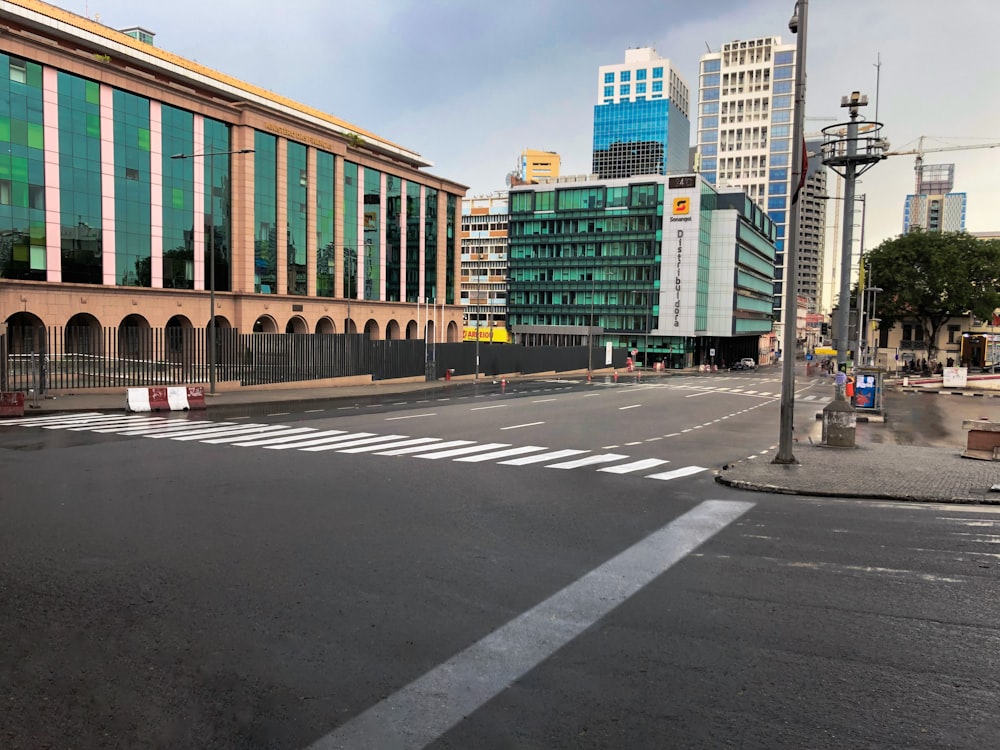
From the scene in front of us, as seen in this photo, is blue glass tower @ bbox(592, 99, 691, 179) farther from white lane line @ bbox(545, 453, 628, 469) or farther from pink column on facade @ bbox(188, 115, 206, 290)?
white lane line @ bbox(545, 453, 628, 469)

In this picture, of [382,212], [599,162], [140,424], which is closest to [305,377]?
[140,424]

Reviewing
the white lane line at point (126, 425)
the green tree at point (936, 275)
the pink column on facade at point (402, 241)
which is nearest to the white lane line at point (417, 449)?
the white lane line at point (126, 425)

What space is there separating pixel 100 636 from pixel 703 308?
100 meters

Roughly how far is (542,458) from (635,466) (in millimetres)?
2152

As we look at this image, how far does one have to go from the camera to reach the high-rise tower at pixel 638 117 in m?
179

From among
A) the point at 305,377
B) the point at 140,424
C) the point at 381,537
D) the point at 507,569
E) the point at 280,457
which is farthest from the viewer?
the point at 305,377

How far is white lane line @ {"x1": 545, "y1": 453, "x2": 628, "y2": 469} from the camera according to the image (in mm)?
15227

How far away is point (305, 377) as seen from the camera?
3819 cm

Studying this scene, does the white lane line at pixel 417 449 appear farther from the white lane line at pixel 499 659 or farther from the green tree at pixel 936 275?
the green tree at pixel 936 275

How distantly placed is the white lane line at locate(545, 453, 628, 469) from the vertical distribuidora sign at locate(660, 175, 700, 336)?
275ft

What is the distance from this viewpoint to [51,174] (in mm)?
46469

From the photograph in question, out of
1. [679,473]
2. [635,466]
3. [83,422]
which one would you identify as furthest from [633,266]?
[679,473]

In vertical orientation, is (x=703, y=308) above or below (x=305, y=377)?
above

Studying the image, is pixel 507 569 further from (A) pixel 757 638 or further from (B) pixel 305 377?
(B) pixel 305 377
